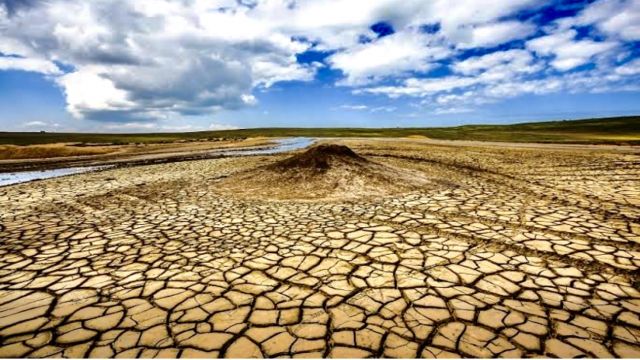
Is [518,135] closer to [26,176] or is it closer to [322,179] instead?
[322,179]

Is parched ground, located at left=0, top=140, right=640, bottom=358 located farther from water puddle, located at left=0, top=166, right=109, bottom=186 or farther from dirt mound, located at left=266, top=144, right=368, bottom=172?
water puddle, located at left=0, top=166, right=109, bottom=186

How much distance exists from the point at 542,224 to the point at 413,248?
8.24ft

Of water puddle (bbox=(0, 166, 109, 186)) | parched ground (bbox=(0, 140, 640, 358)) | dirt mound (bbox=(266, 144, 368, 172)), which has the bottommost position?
parched ground (bbox=(0, 140, 640, 358))

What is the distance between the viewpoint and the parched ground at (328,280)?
9.25ft

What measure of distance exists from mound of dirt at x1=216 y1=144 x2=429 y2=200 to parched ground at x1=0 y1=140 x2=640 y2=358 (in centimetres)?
116

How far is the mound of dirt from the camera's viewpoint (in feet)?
29.0

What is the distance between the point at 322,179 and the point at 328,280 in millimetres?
5835

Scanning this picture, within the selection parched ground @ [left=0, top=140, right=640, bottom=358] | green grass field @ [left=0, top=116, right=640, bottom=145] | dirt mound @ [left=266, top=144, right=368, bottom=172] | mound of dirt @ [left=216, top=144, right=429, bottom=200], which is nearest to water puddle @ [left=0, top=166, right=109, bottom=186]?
parched ground @ [left=0, top=140, right=640, bottom=358]

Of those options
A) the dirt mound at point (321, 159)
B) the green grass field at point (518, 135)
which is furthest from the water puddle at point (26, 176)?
the green grass field at point (518, 135)

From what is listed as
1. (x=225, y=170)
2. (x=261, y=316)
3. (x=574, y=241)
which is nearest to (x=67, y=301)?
(x=261, y=316)

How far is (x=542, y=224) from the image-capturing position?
5.78m

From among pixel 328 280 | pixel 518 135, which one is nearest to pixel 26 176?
pixel 328 280

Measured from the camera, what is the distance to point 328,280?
3.88m

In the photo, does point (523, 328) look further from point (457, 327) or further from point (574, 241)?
point (574, 241)
